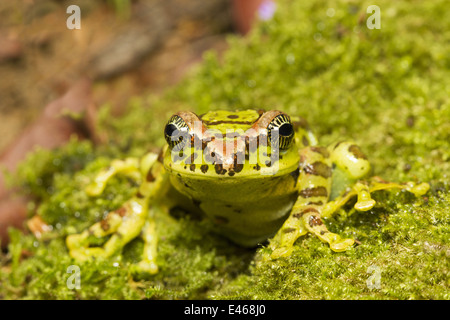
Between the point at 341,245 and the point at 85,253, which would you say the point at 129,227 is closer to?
the point at 85,253

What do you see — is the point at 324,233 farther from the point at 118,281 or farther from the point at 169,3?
the point at 169,3

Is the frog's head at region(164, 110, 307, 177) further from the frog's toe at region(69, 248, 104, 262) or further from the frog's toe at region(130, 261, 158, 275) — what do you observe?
the frog's toe at region(69, 248, 104, 262)

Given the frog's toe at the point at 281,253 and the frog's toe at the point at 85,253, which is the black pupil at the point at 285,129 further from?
the frog's toe at the point at 85,253

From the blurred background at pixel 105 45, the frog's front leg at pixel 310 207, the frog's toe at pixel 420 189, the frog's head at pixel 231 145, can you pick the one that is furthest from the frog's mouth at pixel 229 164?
the blurred background at pixel 105 45

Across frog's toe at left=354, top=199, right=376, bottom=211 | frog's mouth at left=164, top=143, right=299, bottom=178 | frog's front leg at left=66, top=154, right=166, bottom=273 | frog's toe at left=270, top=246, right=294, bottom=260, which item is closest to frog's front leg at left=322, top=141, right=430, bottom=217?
frog's toe at left=354, top=199, right=376, bottom=211
